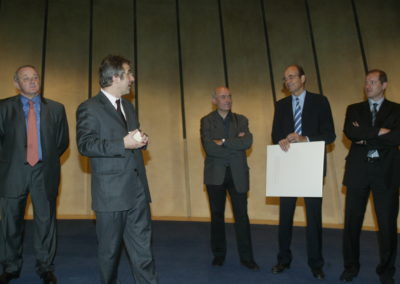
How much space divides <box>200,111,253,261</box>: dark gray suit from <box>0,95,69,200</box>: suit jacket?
132cm

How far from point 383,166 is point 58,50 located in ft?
18.1

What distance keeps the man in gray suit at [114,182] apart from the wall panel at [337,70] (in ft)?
13.1

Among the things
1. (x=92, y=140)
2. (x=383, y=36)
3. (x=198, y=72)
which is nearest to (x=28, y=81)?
(x=92, y=140)

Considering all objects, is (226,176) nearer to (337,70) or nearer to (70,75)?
(337,70)

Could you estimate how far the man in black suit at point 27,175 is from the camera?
117 inches

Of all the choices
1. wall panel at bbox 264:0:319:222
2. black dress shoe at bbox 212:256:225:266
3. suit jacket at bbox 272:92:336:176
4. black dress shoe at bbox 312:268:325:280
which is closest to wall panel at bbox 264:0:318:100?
wall panel at bbox 264:0:319:222

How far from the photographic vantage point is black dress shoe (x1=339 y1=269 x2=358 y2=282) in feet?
9.88

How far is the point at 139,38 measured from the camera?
6.89 meters

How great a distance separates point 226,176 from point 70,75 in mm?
4080

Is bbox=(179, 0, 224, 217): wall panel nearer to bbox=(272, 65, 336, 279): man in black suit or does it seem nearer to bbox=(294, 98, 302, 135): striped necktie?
bbox=(272, 65, 336, 279): man in black suit

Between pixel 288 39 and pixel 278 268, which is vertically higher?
pixel 288 39

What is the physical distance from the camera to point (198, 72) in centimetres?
669

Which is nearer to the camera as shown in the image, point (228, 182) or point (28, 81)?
point (28, 81)

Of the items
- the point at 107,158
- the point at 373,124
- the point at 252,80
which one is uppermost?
the point at 252,80
